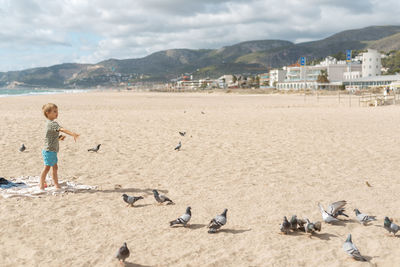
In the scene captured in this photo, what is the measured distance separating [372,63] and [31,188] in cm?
13513

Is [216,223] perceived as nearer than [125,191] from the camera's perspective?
Yes

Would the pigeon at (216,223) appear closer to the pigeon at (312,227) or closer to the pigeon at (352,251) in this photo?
the pigeon at (312,227)

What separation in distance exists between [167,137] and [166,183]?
23.9 feet

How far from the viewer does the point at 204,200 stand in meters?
7.28

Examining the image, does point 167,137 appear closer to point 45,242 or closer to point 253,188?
point 253,188

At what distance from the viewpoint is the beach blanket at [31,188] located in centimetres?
736

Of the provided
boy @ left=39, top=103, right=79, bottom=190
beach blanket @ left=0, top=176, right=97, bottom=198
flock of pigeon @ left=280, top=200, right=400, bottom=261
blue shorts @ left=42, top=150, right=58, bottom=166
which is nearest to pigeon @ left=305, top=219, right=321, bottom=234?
flock of pigeon @ left=280, top=200, right=400, bottom=261

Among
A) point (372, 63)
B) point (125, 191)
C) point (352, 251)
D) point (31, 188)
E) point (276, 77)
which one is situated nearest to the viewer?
point (352, 251)

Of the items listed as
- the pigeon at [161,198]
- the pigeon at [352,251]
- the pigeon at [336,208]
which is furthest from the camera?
the pigeon at [161,198]

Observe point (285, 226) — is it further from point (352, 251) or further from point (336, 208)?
point (336, 208)

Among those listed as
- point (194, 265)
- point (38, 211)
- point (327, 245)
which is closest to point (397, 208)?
point (327, 245)

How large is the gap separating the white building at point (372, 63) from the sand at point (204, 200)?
12204cm

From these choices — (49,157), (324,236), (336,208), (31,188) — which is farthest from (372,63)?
(31,188)

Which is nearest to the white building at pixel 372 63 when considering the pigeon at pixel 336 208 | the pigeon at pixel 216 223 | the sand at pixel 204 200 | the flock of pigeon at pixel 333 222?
the sand at pixel 204 200
